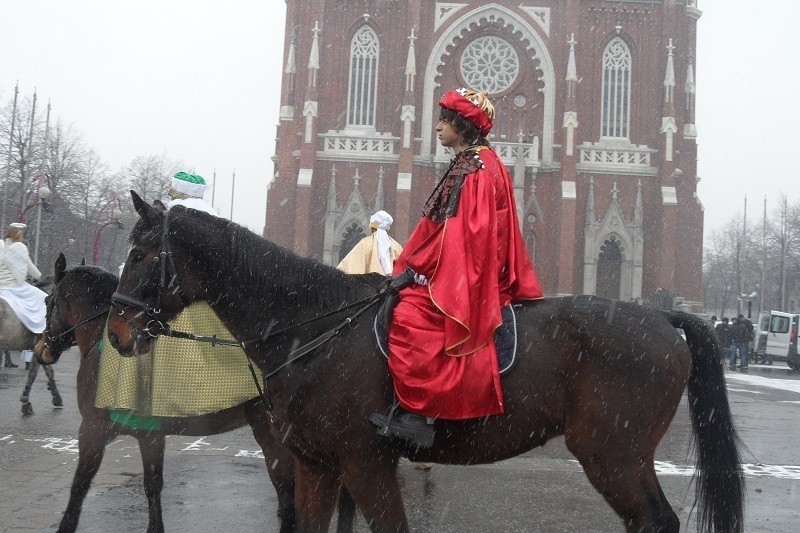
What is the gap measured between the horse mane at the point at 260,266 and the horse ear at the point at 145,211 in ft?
0.15

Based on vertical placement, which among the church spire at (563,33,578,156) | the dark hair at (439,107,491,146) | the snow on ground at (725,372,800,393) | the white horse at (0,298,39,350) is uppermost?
the church spire at (563,33,578,156)

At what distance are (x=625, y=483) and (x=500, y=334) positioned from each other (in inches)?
36.9

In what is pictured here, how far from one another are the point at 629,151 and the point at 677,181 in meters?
2.73

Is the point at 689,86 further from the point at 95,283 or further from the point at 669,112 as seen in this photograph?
the point at 95,283

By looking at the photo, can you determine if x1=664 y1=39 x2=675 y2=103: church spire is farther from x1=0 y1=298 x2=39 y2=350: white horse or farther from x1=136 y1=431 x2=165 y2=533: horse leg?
x1=136 y1=431 x2=165 y2=533: horse leg

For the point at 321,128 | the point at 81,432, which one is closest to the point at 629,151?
the point at 321,128

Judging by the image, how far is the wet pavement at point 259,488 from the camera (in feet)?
18.4

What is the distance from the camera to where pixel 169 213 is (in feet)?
13.2

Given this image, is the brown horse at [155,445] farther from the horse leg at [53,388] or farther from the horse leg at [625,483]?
the horse leg at [53,388]

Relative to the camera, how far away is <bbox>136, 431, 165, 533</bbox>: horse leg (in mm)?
4949

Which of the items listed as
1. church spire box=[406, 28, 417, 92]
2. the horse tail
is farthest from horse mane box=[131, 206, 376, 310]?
church spire box=[406, 28, 417, 92]

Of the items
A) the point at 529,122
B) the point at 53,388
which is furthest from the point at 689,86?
the point at 53,388

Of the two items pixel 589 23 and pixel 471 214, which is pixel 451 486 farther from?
pixel 589 23

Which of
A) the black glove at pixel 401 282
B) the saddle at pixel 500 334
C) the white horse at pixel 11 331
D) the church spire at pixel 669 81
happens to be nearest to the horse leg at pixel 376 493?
the saddle at pixel 500 334
